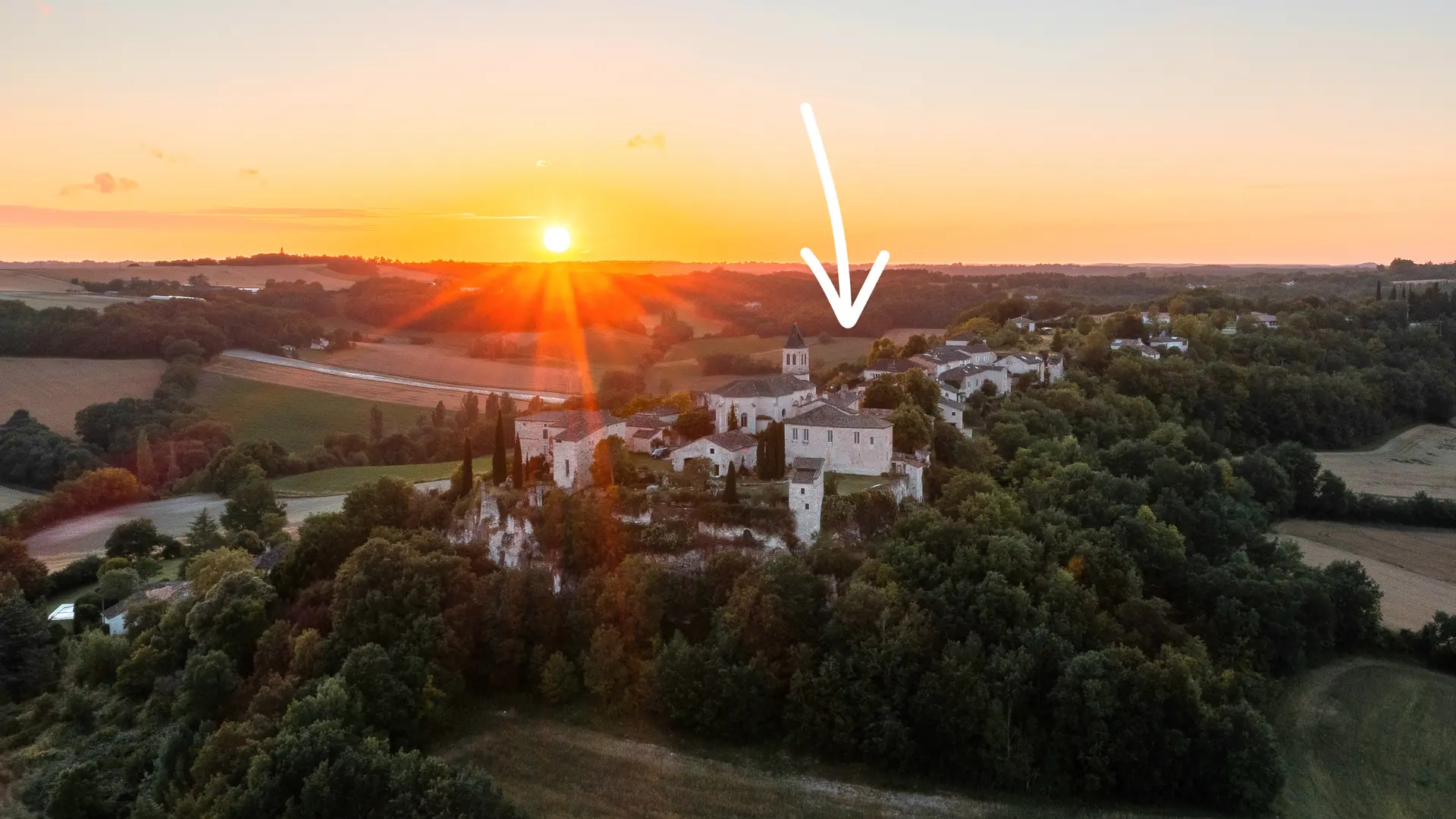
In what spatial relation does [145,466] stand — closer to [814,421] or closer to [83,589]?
[83,589]

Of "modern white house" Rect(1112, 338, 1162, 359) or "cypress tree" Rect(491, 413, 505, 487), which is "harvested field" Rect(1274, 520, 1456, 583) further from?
"cypress tree" Rect(491, 413, 505, 487)

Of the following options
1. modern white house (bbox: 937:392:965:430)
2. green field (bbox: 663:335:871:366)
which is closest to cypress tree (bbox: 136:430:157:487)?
green field (bbox: 663:335:871:366)

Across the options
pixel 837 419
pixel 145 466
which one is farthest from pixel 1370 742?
pixel 145 466

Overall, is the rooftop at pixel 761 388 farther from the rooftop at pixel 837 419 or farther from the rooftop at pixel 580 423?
the rooftop at pixel 580 423

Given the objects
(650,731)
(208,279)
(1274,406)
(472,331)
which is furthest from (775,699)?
(208,279)

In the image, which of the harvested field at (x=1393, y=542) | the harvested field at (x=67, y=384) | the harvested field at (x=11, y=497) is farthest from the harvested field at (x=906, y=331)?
the harvested field at (x=11, y=497)
